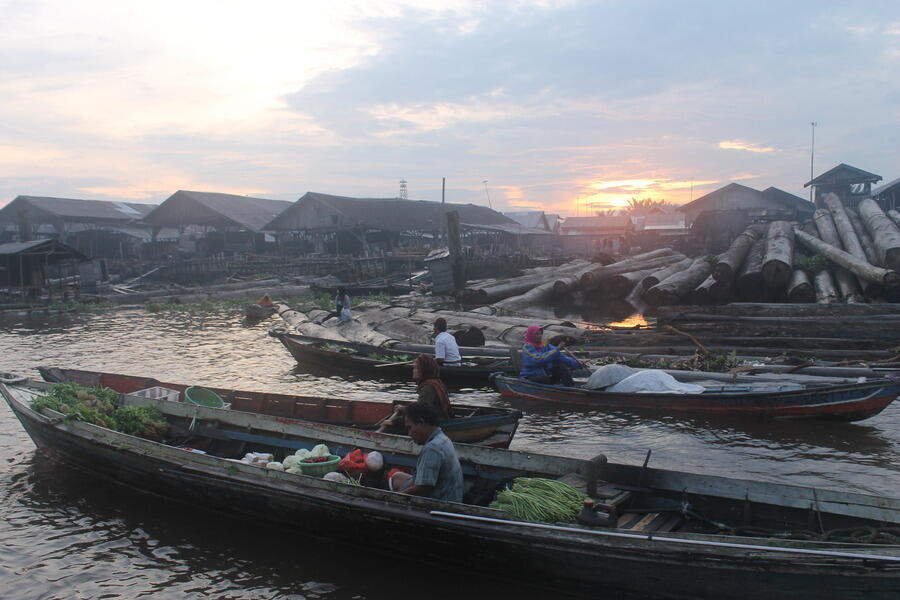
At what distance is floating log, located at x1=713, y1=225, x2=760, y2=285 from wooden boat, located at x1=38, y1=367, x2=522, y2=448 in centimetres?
1557

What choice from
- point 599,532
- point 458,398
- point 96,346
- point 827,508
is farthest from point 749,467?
point 96,346

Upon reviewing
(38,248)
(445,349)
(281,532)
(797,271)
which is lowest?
(281,532)

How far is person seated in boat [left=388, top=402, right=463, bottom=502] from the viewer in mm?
5543

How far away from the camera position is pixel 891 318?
14375mm

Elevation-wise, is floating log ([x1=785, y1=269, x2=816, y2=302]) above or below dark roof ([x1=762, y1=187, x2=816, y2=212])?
below

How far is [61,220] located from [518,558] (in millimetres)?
43918

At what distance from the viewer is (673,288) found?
21.6 m

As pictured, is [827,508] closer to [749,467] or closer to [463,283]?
[749,467]

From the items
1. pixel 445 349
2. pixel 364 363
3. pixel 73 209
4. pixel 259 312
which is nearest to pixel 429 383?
pixel 445 349

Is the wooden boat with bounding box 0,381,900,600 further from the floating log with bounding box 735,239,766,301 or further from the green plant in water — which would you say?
the green plant in water

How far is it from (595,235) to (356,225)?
22987 mm

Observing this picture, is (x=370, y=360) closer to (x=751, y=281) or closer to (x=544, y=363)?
(x=544, y=363)

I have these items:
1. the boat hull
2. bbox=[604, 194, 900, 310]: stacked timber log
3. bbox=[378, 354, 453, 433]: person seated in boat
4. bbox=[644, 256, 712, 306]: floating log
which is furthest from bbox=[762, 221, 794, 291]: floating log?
bbox=[378, 354, 453, 433]: person seated in boat

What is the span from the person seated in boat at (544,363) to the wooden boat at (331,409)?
112 inches
